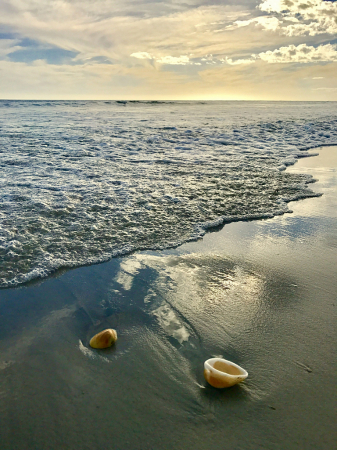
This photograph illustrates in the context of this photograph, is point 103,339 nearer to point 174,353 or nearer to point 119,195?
point 174,353

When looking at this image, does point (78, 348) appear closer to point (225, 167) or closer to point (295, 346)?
Result: point (295, 346)

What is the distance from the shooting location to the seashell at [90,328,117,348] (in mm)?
2199

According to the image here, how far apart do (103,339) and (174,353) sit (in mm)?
525

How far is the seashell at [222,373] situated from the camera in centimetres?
186

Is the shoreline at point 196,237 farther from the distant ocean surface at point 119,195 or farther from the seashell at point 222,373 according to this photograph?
the seashell at point 222,373

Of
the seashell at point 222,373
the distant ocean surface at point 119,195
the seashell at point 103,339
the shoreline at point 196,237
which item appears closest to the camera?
the seashell at point 222,373

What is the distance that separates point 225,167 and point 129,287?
570cm

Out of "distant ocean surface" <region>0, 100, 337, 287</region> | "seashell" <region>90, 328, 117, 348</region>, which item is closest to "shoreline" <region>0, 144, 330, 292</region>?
"distant ocean surface" <region>0, 100, 337, 287</region>

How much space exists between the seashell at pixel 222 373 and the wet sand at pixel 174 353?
6cm

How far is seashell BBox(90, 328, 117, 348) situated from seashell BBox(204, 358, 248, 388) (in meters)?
0.71

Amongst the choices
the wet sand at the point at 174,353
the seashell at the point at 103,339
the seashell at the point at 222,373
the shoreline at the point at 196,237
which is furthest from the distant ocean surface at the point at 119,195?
the seashell at the point at 222,373

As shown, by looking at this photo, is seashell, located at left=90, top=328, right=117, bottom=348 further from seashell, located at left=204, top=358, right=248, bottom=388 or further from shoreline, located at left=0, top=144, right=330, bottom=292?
shoreline, located at left=0, top=144, right=330, bottom=292

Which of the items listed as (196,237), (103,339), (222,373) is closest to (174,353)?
(222,373)

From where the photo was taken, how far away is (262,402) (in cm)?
179
